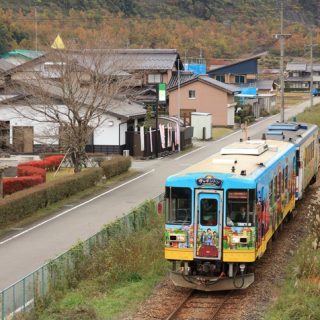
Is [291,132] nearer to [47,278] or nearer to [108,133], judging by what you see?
[47,278]

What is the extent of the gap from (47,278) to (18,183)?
12.7 meters

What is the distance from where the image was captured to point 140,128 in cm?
4153

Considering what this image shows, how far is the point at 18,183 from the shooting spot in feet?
90.0

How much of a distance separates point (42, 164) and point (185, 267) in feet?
64.0

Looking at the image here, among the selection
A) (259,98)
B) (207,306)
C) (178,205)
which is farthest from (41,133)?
(259,98)

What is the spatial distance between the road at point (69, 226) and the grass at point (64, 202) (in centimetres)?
39

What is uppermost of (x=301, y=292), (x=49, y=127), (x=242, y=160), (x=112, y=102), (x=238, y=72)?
(x=238, y=72)

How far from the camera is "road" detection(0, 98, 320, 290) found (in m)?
18.5

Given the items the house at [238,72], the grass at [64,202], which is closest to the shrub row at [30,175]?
the grass at [64,202]

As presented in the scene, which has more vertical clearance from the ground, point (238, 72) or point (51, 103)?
point (238, 72)

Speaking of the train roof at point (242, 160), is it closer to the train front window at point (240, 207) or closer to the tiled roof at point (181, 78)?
the train front window at point (240, 207)

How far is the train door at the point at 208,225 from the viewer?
14.9m

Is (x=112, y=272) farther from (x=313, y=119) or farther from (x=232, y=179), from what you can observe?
(x=313, y=119)

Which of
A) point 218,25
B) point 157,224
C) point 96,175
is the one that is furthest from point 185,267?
point 218,25
